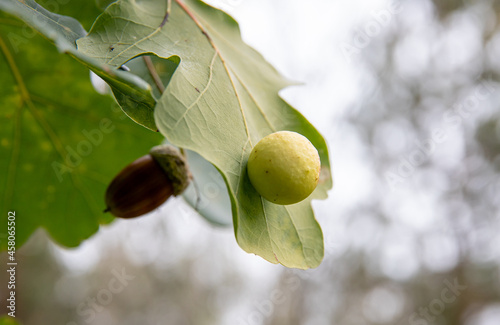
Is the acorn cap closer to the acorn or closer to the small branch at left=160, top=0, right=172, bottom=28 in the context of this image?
the acorn

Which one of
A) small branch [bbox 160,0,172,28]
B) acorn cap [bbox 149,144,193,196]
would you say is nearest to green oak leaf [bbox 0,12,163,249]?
acorn cap [bbox 149,144,193,196]

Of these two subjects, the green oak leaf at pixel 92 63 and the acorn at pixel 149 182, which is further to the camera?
the acorn at pixel 149 182

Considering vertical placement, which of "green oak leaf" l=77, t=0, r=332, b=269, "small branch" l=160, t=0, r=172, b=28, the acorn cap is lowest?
the acorn cap

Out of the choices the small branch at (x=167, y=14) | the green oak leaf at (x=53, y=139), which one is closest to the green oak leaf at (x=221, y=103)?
the small branch at (x=167, y=14)

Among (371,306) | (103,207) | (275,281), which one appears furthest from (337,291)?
(103,207)

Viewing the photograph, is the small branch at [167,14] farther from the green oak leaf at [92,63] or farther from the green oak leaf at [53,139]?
the green oak leaf at [53,139]

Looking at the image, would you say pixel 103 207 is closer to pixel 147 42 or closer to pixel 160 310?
pixel 147 42

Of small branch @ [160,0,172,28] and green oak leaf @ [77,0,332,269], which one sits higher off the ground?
small branch @ [160,0,172,28]
